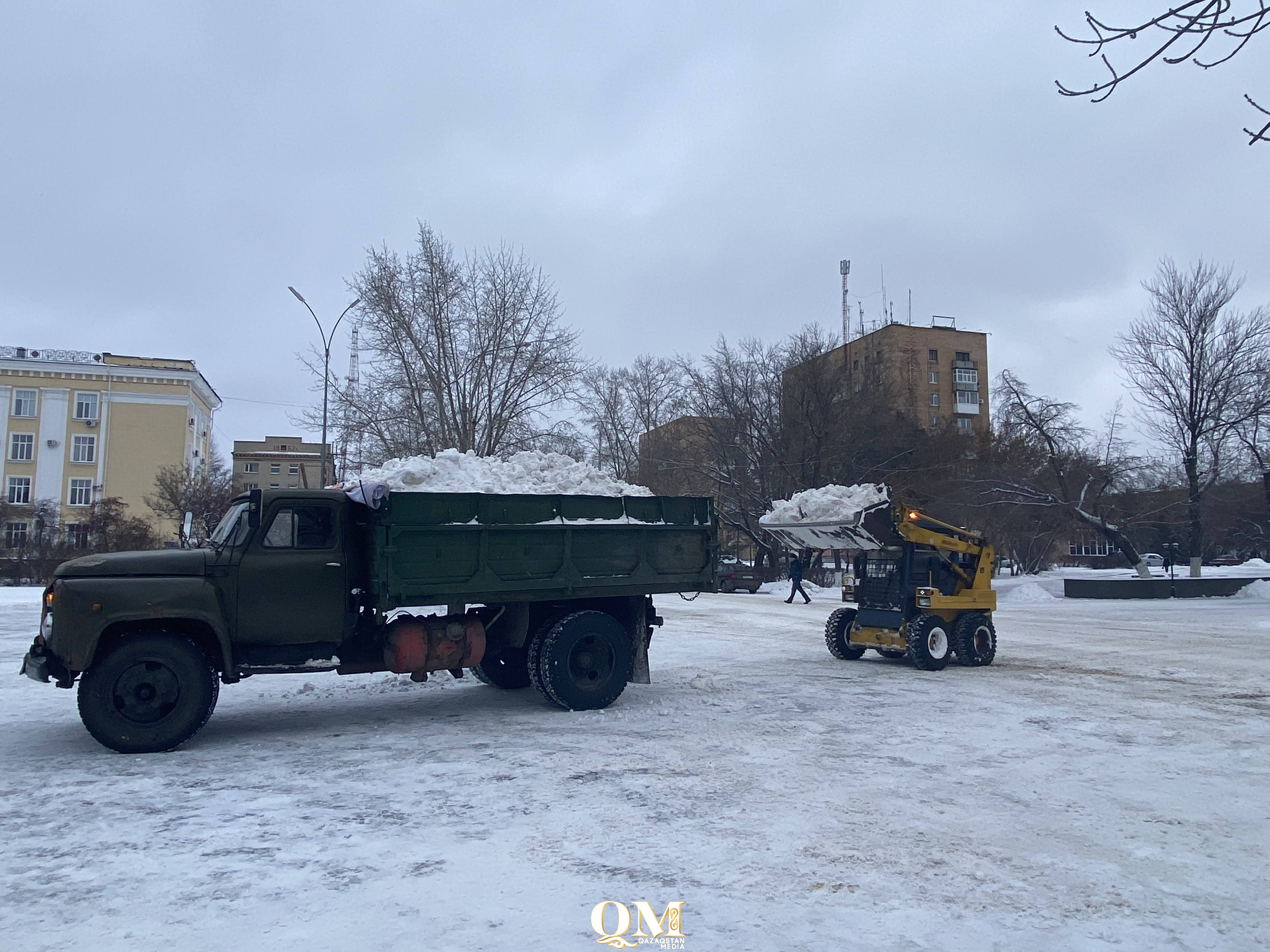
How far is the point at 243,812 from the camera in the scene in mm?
5938

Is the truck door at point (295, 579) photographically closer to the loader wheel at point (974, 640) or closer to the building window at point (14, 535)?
the loader wheel at point (974, 640)

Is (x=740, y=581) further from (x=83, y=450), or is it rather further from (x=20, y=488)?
(x=20, y=488)

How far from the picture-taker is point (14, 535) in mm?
37969

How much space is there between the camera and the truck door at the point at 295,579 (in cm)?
810

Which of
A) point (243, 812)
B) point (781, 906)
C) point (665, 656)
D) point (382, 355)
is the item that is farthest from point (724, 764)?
point (382, 355)

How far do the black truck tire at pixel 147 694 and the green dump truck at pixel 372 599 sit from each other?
1cm

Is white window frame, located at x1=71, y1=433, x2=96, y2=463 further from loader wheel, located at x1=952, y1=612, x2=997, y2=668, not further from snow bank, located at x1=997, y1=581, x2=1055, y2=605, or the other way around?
loader wheel, located at x1=952, y1=612, x2=997, y2=668

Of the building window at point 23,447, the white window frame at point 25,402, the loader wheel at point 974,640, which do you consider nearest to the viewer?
the loader wheel at point 974,640

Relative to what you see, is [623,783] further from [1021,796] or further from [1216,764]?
[1216,764]

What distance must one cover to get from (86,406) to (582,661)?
6723 cm

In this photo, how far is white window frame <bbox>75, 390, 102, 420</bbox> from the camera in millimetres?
64375

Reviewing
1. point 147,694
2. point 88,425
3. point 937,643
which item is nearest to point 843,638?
point 937,643

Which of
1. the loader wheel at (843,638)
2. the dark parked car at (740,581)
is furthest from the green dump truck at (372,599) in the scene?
the dark parked car at (740,581)

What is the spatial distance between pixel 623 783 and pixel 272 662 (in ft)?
11.6
